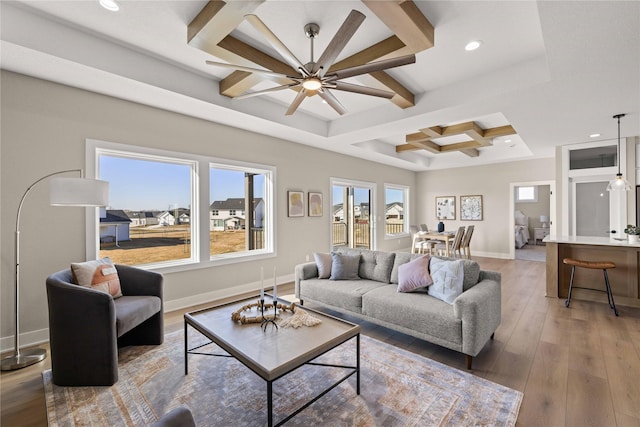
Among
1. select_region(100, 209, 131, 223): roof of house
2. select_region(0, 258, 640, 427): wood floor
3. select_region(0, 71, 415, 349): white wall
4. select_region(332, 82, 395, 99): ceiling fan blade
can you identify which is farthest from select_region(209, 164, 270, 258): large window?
select_region(332, 82, 395, 99): ceiling fan blade

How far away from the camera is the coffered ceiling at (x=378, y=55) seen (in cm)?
224

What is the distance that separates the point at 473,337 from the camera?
7.39 ft

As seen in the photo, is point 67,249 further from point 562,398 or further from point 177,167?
point 562,398

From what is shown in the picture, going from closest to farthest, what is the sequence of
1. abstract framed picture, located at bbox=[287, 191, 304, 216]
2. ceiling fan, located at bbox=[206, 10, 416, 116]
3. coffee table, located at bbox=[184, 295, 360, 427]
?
1. coffee table, located at bbox=[184, 295, 360, 427]
2. ceiling fan, located at bbox=[206, 10, 416, 116]
3. abstract framed picture, located at bbox=[287, 191, 304, 216]

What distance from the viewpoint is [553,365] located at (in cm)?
241

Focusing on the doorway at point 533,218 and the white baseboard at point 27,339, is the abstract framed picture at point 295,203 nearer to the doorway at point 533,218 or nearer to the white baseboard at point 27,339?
the white baseboard at point 27,339

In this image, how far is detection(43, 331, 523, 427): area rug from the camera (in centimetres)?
180

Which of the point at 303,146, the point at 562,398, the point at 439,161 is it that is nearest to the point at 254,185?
the point at 303,146

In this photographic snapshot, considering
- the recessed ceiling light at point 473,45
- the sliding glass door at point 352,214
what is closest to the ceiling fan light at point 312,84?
the recessed ceiling light at point 473,45

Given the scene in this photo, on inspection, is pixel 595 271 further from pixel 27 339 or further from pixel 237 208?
pixel 27 339

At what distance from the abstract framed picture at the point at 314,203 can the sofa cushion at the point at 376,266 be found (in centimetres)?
205

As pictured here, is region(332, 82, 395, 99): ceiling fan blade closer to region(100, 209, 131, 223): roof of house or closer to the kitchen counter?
region(100, 209, 131, 223): roof of house

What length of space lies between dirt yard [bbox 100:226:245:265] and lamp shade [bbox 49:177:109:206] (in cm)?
128

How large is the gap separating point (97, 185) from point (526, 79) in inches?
169
